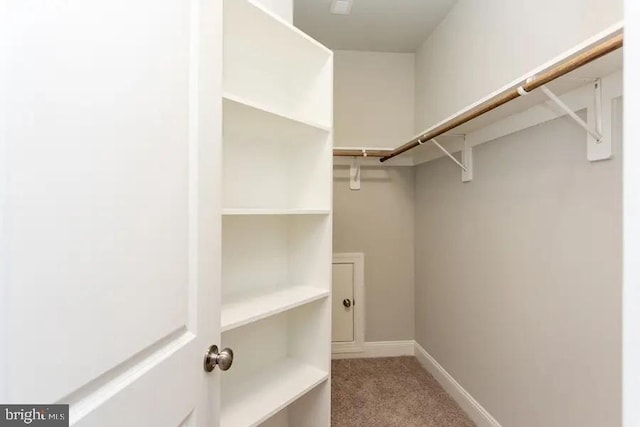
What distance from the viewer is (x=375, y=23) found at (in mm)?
2438

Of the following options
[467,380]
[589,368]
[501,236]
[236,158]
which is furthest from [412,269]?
[236,158]

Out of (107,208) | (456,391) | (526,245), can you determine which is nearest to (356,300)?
(456,391)

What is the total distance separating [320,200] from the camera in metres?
1.67

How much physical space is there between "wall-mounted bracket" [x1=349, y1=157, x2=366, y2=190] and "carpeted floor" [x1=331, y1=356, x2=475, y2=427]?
1338 millimetres

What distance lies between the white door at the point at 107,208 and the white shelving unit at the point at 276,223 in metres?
0.43

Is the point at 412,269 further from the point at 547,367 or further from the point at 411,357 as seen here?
the point at 547,367

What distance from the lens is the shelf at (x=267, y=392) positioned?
1.30 m

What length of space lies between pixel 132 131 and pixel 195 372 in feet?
1.77

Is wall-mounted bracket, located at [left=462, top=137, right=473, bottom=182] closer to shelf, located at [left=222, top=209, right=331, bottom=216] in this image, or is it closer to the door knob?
shelf, located at [left=222, top=209, right=331, bottom=216]

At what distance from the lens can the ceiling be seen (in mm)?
2225


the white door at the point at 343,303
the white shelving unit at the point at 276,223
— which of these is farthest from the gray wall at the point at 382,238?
the white shelving unit at the point at 276,223

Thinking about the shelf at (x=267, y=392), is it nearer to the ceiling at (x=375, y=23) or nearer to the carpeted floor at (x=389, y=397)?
the carpeted floor at (x=389, y=397)
